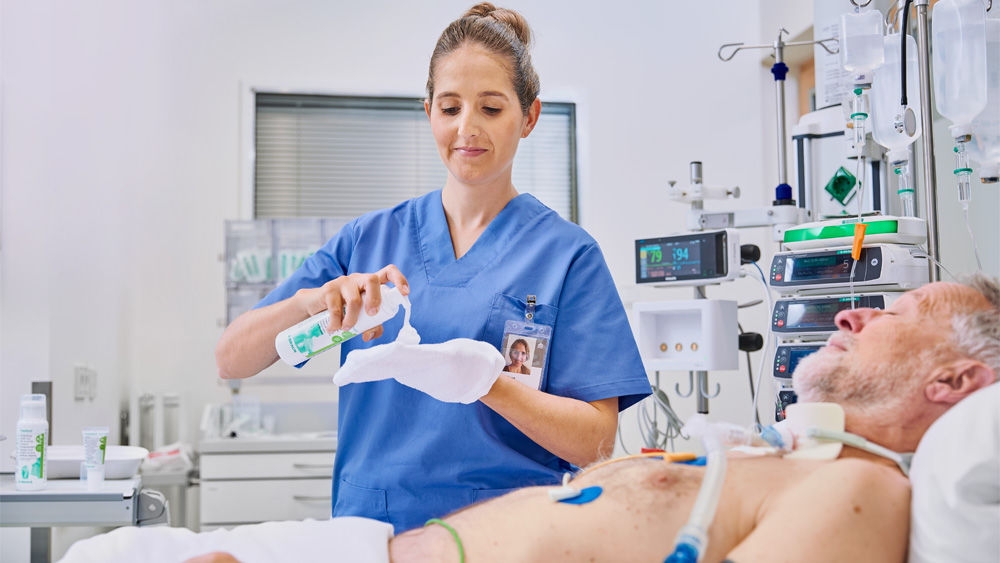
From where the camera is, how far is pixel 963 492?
1033 millimetres

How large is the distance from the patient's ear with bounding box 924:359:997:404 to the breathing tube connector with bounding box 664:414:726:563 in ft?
1.13

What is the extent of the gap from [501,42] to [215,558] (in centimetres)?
96

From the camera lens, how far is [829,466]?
112 cm

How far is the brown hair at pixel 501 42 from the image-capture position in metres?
1.59

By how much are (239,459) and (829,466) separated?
2.87 meters

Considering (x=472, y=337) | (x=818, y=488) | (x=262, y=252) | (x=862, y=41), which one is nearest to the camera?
(x=818, y=488)

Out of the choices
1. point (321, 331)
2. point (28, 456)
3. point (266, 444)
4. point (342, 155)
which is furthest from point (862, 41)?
point (342, 155)

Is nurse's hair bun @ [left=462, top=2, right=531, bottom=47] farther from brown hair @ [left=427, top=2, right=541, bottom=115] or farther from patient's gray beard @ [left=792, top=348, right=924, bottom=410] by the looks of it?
patient's gray beard @ [left=792, top=348, right=924, bottom=410]

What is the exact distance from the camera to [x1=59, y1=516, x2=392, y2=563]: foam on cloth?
1.05m

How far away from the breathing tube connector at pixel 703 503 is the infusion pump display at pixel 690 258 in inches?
74.4

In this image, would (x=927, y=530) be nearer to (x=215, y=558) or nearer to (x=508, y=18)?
(x=215, y=558)

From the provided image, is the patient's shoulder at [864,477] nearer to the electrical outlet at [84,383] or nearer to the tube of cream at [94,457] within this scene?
the tube of cream at [94,457]

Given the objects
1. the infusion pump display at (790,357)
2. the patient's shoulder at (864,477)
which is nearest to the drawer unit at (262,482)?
the infusion pump display at (790,357)

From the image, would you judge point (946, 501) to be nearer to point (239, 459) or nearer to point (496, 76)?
point (496, 76)
